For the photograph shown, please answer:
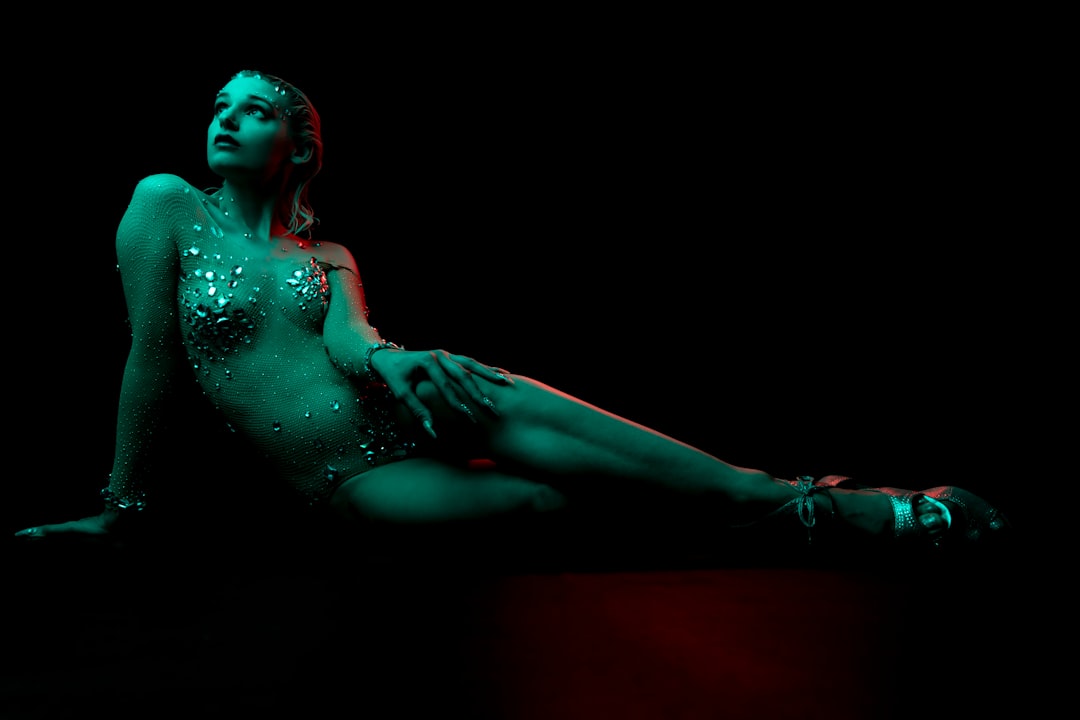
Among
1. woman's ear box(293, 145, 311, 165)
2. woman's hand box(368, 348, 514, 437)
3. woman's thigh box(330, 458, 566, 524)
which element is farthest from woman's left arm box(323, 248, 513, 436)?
woman's ear box(293, 145, 311, 165)

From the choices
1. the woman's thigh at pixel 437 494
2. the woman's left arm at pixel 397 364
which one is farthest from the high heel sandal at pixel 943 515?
the woman's left arm at pixel 397 364

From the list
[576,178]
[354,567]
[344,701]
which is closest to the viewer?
[344,701]

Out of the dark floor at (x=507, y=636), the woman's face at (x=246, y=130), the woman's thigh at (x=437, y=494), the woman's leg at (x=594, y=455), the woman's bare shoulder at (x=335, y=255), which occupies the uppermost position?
the woman's face at (x=246, y=130)

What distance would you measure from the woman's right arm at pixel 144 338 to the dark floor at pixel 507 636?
11 centimetres

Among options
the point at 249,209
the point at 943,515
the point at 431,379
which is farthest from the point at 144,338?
the point at 943,515

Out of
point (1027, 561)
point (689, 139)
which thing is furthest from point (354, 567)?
point (689, 139)

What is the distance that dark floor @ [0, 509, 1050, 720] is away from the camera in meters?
0.91

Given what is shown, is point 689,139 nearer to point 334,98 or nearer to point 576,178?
point 576,178

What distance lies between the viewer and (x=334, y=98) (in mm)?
2129

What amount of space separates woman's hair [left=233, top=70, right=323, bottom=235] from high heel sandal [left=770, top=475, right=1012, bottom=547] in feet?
4.17

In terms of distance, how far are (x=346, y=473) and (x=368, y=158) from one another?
1.08m

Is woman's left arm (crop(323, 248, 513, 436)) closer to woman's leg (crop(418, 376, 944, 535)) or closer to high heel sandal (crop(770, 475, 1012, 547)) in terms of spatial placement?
woman's leg (crop(418, 376, 944, 535))

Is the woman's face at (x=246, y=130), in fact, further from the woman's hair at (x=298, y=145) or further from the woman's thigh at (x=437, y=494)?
the woman's thigh at (x=437, y=494)

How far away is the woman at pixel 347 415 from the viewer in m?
1.46
